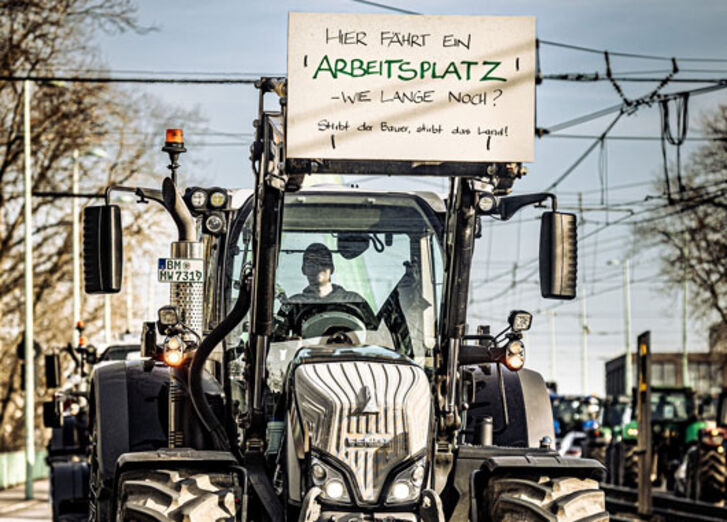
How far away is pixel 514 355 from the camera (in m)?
9.25

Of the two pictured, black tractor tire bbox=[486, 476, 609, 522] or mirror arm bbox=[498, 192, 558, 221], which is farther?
mirror arm bbox=[498, 192, 558, 221]

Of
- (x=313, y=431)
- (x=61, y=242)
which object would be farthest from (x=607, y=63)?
(x=61, y=242)

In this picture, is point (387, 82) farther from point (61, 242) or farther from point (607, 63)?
point (61, 242)

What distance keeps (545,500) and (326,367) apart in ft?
4.29

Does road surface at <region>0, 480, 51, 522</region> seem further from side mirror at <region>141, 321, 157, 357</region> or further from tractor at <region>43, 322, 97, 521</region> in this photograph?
side mirror at <region>141, 321, 157, 357</region>

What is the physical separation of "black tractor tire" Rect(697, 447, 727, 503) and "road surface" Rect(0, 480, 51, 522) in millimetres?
10971

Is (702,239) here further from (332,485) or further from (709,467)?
(332,485)

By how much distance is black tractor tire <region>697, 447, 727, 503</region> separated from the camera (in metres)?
27.4

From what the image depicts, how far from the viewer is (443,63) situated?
839cm

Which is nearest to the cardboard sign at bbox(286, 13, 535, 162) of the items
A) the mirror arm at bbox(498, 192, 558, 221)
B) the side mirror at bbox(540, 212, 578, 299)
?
the side mirror at bbox(540, 212, 578, 299)

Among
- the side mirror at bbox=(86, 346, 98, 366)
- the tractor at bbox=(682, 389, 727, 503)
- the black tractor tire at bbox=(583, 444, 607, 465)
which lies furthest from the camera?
the black tractor tire at bbox=(583, 444, 607, 465)

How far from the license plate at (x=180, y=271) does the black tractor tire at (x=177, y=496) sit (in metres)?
1.57

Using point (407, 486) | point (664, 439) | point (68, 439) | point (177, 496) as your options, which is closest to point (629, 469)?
point (664, 439)

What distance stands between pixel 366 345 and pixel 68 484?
8975 millimetres
